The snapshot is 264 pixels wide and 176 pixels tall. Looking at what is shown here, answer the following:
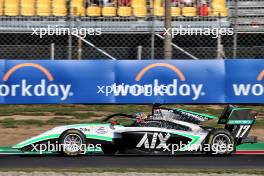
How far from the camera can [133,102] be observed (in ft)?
49.9

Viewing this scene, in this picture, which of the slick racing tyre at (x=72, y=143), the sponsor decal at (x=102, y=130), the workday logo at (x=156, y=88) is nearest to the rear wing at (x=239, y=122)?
the sponsor decal at (x=102, y=130)

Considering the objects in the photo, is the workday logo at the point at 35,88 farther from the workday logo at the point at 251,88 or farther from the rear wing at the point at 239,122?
the rear wing at the point at 239,122

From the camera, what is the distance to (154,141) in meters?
9.70

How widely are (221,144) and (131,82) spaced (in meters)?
5.67

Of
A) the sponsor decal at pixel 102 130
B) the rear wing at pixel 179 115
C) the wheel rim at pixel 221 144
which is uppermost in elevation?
the rear wing at pixel 179 115

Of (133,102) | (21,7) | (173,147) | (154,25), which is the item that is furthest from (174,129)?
(21,7)

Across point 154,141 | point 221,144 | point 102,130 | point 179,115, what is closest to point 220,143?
point 221,144

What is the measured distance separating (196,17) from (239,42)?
4.83 ft

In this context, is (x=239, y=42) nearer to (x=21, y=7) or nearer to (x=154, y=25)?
(x=154, y=25)

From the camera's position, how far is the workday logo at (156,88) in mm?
15125

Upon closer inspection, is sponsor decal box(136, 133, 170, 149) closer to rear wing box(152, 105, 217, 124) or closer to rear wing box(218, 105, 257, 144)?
rear wing box(152, 105, 217, 124)

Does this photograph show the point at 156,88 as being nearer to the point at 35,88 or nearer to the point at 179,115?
the point at 35,88

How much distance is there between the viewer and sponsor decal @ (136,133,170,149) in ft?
31.7

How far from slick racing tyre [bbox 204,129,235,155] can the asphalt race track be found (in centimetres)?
14
